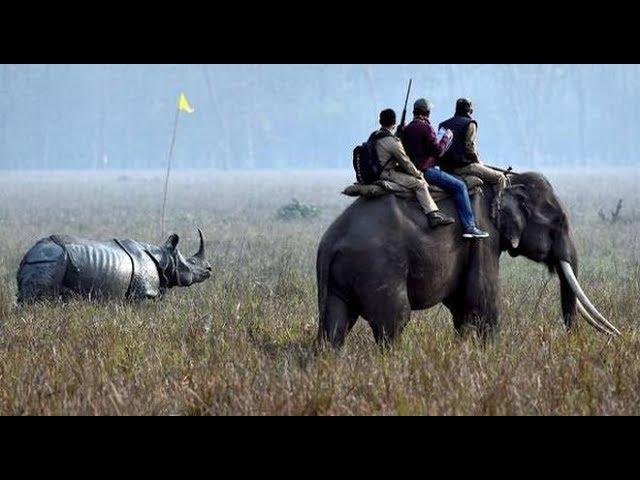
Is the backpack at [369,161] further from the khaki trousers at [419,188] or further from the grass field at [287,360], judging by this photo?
the grass field at [287,360]

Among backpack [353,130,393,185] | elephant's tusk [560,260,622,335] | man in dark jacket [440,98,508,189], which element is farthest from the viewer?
elephant's tusk [560,260,622,335]

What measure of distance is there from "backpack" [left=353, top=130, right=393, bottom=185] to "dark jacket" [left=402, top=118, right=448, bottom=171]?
10.1 inches

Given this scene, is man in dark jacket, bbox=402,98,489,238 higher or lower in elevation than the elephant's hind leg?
higher

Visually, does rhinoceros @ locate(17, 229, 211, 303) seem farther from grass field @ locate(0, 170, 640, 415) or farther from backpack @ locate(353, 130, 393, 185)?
backpack @ locate(353, 130, 393, 185)

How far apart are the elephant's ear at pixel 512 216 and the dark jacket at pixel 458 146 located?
16.6 inches

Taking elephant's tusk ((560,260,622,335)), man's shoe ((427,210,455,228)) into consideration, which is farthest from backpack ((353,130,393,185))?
elephant's tusk ((560,260,622,335))

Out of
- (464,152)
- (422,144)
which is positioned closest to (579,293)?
(464,152)

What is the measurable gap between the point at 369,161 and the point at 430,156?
50cm

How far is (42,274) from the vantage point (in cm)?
1123

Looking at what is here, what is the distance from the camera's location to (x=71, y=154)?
130 m

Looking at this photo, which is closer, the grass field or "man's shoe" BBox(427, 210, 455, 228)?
the grass field

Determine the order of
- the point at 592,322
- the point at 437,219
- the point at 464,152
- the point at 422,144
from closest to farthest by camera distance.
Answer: the point at 437,219 < the point at 422,144 < the point at 464,152 < the point at 592,322

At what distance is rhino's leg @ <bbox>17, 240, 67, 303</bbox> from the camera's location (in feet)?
36.8

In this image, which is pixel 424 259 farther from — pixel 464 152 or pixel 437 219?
pixel 464 152
